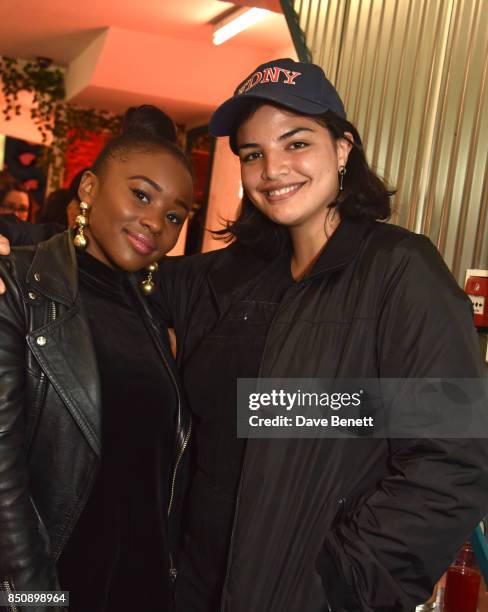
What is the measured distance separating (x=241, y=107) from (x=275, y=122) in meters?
0.12

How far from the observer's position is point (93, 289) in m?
1.88

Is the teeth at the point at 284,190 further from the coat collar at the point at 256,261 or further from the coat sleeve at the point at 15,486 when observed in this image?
the coat sleeve at the point at 15,486

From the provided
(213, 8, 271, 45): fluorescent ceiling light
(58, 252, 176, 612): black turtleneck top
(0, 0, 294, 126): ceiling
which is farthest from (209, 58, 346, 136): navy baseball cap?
(0, 0, 294, 126): ceiling

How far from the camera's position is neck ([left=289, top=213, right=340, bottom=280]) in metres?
1.83

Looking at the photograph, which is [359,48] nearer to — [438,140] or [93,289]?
[438,140]

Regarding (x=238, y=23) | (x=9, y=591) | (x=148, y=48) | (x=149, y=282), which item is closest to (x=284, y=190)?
(x=149, y=282)

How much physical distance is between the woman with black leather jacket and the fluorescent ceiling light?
11.1 feet

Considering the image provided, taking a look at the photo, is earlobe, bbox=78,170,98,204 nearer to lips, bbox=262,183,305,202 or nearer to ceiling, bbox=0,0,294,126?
lips, bbox=262,183,305,202

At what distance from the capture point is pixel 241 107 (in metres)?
1.83

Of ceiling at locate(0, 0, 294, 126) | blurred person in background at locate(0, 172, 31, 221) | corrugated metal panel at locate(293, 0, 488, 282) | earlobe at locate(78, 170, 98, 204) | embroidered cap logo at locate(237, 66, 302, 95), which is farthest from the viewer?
ceiling at locate(0, 0, 294, 126)

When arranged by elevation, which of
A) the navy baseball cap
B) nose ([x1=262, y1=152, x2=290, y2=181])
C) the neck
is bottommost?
the neck

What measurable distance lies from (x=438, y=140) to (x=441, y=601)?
1.35 m

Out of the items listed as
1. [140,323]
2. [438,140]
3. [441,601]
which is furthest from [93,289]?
[441,601]

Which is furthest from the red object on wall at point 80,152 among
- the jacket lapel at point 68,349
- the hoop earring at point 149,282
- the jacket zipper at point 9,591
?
the jacket zipper at point 9,591
